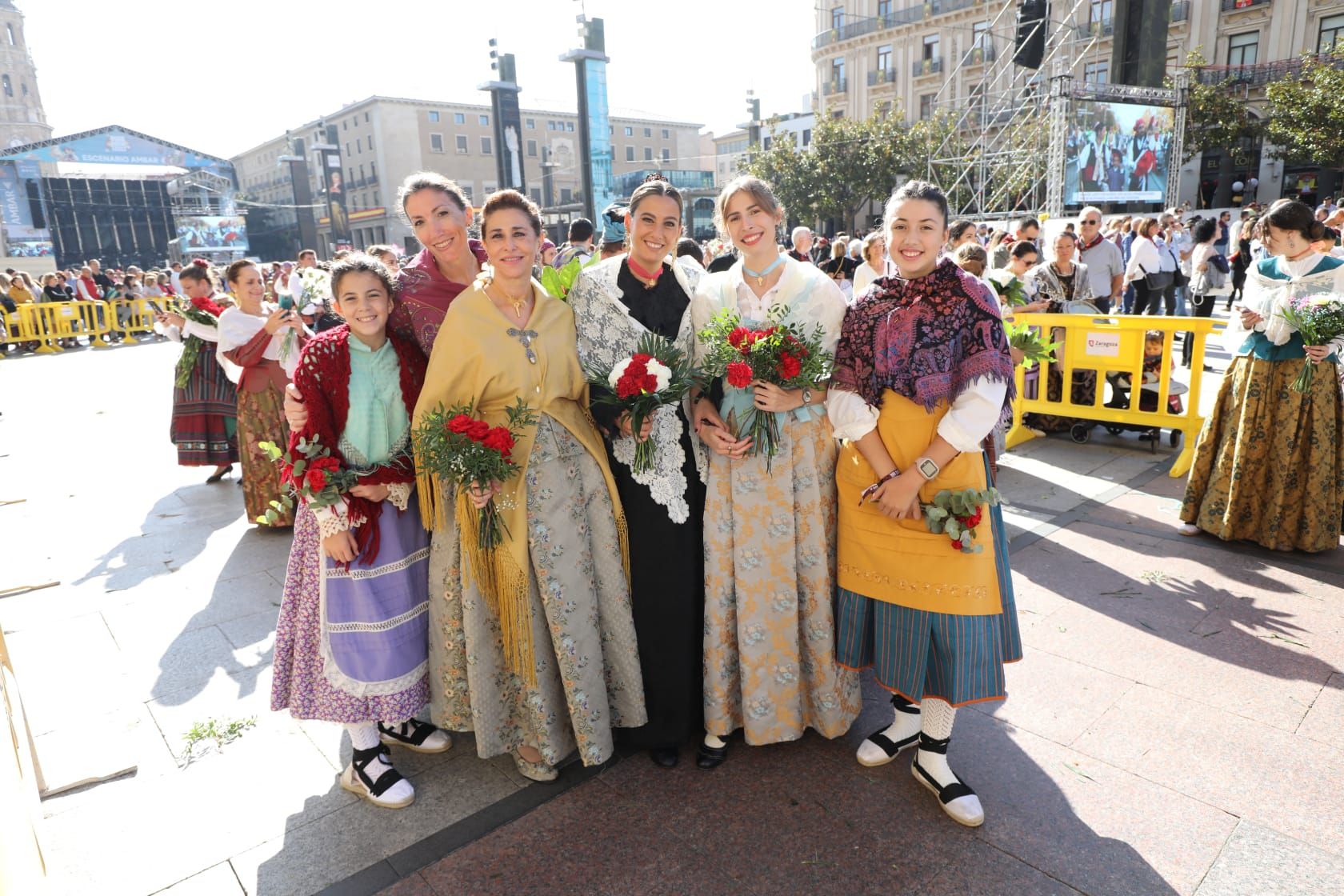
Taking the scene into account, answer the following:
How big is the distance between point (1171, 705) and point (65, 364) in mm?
18356

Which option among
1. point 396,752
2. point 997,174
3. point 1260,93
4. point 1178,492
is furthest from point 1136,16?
point 396,752

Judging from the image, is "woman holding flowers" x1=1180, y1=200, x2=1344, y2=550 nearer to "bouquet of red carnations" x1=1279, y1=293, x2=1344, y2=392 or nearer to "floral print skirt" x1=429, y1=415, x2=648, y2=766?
"bouquet of red carnations" x1=1279, y1=293, x2=1344, y2=392

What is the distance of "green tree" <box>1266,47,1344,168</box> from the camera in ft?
73.3

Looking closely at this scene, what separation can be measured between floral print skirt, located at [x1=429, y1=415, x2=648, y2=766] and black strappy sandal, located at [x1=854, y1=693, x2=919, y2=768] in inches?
32.8

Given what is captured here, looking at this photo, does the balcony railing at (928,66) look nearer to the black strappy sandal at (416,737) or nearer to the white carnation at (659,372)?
the white carnation at (659,372)

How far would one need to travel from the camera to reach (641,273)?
9.34 feet

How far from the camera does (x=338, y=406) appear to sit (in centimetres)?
269

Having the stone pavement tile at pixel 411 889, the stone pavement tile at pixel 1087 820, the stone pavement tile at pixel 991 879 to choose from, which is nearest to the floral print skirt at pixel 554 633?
the stone pavement tile at pixel 411 889

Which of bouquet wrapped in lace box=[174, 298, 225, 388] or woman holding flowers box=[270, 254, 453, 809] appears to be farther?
bouquet wrapped in lace box=[174, 298, 225, 388]

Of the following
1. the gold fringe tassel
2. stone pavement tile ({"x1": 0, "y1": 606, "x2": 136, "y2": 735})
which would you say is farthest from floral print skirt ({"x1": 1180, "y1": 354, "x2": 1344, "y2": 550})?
stone pavement tile ({"x1": 0, "y1": 606, "x2": 136, "y2": 735})

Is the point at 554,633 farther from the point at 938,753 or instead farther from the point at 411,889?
the point at 938,753

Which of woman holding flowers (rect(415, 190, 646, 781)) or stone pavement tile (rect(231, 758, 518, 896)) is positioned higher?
woman holding flowers (rect(415, 190, 646, 781))

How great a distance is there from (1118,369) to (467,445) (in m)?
5.72

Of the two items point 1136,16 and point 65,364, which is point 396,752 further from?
point 1136,16
